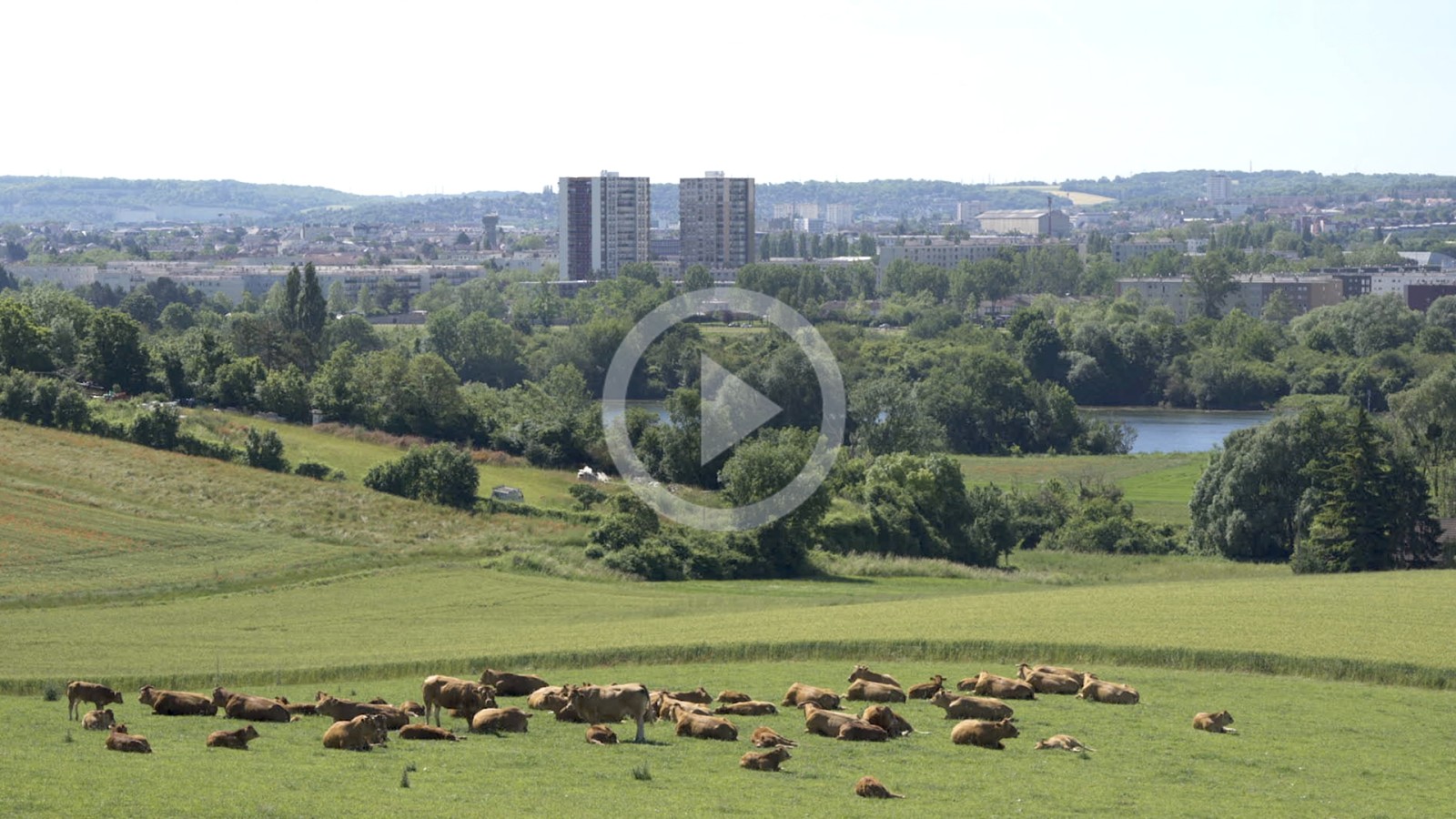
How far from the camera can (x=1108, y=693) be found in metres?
24.2

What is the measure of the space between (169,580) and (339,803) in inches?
1108

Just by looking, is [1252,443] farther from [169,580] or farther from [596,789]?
[596,789]

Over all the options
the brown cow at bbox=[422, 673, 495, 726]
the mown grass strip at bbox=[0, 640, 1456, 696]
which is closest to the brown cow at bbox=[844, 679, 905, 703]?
the mown grass strip at bbox=[0, 640, 1456, 696]

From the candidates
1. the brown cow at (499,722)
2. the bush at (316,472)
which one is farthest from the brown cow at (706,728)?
the bush at (316,472)

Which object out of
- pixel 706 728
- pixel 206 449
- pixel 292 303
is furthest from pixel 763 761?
pixel 292 303

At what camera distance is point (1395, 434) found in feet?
252

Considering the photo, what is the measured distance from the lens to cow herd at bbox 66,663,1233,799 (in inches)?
786

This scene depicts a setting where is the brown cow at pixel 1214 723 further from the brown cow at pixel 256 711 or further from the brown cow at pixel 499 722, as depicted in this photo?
the brown cow at pixel 256 711

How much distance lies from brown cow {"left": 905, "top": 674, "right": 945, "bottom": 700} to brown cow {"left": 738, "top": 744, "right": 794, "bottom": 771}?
5203mm

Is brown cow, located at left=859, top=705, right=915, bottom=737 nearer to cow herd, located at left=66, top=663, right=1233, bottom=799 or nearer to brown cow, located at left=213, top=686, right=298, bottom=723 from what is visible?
cow herd, located at left=66, top=663, right=1233, bottom=799

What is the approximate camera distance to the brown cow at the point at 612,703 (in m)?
20.9

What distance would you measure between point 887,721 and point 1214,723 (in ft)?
14.3
